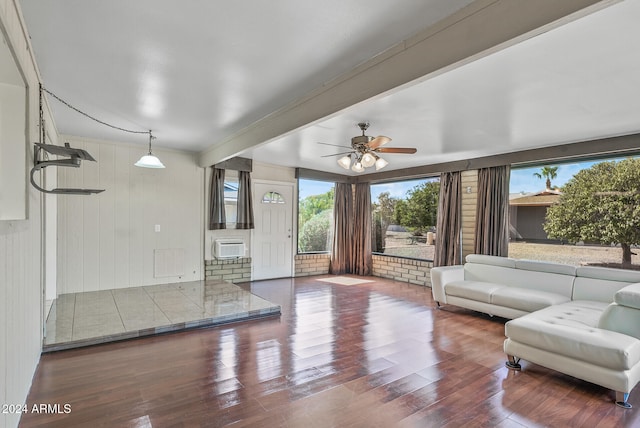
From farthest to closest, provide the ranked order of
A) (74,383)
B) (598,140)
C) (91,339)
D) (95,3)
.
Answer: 1. (598,140)
2. (91,339)
3. (74,383)
4. (95,3)

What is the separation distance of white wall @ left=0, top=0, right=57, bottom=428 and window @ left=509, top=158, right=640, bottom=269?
19.5 ft

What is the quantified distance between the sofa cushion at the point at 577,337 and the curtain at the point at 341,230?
4.82m

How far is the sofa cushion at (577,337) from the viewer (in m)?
2.45

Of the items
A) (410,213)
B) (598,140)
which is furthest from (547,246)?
(410,213)

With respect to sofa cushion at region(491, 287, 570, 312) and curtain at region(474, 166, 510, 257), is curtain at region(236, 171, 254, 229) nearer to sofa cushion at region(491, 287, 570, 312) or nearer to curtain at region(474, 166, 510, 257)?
curtain at region(474, 166, 510, 257)

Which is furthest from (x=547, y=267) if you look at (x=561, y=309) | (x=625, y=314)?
(x=625, y=314)

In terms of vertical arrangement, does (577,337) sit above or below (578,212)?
below

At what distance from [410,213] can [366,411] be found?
531 centimetres

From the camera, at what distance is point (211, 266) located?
6.25 meters

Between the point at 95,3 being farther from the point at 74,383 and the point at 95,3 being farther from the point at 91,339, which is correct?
the point at 91,339

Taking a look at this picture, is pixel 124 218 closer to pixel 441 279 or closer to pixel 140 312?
pixel 140 312

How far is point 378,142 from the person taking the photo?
3.61 meters

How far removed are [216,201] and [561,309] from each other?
529 centimetres

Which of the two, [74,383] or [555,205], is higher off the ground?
[555,205]
